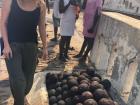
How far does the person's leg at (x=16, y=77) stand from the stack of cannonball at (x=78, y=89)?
78 cm

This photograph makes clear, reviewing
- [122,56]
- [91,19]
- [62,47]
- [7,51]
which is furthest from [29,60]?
[62,47]

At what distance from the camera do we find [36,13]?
488cm

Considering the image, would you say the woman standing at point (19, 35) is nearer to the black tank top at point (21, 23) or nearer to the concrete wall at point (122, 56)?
the black tank top at point (21, 23)

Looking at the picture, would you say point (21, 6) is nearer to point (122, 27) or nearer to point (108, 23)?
point (122, 27)

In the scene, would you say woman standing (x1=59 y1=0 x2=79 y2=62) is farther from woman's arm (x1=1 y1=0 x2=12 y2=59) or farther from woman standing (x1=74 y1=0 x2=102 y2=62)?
woman's arm (x1=1 y1=0 x2=12 y2=59)

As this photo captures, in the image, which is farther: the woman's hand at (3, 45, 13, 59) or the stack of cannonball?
the stack of cannonball

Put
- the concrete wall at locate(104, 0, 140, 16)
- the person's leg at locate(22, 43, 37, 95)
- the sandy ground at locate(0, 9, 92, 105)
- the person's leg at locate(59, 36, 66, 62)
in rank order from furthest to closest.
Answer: the concrete wall at locate(104, 0, 140, 16) → the person's leg at locate(59, 36, 66, 62) → the sandy ground at locate(0, 9, 92, 105) → the person's leg at locate(22, 43, 37, 95)

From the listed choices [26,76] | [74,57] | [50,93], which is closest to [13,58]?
[26,76]

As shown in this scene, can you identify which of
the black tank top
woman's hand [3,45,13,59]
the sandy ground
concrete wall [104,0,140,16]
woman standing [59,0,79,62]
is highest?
the black tank top

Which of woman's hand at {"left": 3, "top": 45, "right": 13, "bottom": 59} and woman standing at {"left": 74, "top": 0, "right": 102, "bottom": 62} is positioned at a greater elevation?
woman's hand at {"left": 3, "top": 45, "right": 13, "bottom": 59}

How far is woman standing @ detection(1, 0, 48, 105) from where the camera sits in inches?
184

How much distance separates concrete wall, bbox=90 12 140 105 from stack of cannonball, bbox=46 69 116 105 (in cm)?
25

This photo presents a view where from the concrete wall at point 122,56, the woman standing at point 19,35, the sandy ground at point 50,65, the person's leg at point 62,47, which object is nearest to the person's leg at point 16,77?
the woman standing at point 19,35

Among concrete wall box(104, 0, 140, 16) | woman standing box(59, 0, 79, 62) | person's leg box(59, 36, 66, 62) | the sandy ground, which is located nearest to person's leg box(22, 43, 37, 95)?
the sandy ground
